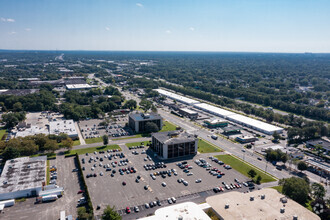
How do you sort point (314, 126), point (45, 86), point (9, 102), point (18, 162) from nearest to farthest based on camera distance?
point (18, 162), point (314, 126), point (9, 102), point (45, 86)

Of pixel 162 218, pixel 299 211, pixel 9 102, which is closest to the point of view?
pixel 162 218

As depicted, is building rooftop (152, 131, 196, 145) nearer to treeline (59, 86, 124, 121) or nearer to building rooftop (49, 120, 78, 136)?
building rooftop (49, 120, 78, 136)

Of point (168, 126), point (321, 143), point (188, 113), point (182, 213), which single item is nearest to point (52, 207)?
point (182, 213)

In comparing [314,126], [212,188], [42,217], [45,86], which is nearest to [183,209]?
[212,188]

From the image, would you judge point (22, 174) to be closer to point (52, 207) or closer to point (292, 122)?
point (52, 207)

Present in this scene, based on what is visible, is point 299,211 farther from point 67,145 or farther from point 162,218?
point 67,145

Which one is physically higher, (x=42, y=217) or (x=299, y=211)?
(x=299, y=211)

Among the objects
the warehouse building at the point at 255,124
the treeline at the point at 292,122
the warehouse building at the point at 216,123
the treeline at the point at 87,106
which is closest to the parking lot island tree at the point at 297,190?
the treeline at the point at 292,122
